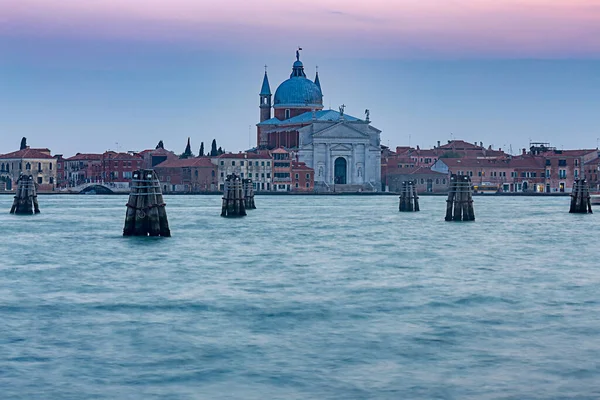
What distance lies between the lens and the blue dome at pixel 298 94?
12650 centimetres

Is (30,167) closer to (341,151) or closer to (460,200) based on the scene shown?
(341,151)

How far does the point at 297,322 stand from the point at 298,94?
10957cm

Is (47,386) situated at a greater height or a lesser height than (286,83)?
lesser

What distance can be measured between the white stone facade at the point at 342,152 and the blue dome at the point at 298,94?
7371mm

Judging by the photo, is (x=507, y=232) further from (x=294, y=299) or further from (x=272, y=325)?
(x=272, y=325)

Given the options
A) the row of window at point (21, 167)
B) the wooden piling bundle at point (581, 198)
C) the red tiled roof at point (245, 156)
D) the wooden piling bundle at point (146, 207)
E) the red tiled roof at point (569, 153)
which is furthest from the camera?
the red tiled roof at point (569, 153)

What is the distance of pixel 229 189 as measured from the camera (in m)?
53.5

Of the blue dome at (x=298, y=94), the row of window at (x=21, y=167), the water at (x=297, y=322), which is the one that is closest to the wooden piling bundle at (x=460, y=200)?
the water at (x=297, y=322)

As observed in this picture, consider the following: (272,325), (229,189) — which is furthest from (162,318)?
(229,189)

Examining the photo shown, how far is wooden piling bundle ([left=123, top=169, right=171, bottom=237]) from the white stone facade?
281ft

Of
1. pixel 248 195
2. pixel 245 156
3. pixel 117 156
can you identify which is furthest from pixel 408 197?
pixel 117 156

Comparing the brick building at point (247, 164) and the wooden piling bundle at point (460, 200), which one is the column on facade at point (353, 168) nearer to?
the brick building at point (247, 164)

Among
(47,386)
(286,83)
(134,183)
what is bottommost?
(47,386)

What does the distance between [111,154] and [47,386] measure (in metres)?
114
